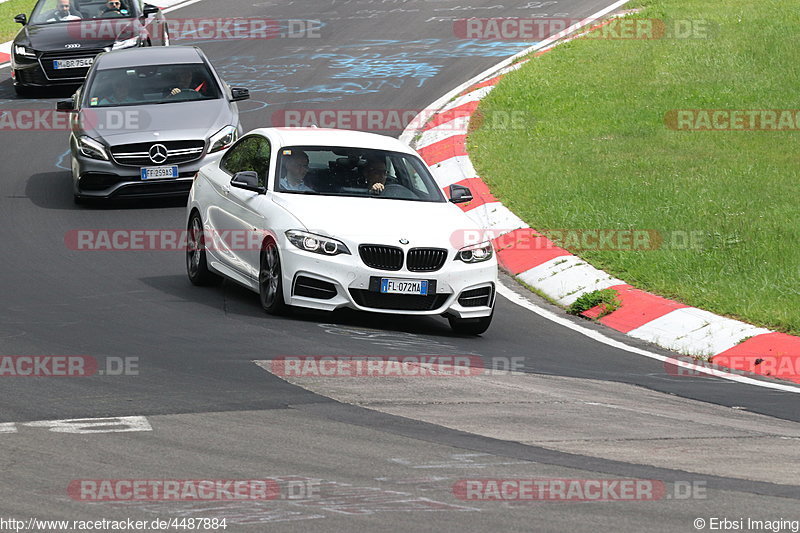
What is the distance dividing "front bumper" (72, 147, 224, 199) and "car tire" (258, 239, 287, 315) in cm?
513

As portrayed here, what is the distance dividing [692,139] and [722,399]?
9731 mm

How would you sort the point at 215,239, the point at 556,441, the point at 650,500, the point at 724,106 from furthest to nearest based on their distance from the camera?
the point at 724,106, the point at 215,239, the point at 556,441, the point at 650,500

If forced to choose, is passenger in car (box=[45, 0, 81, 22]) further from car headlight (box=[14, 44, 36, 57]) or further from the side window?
the side window

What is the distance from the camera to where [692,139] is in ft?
62.8

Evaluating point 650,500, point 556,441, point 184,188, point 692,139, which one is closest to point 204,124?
point 184,188

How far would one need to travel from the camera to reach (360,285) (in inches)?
452

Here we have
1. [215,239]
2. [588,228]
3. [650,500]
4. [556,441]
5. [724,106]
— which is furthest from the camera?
[724,106]

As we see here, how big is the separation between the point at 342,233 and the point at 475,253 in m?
1.20

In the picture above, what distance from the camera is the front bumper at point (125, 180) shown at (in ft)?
55.4

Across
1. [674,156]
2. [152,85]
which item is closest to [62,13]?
[152,85]

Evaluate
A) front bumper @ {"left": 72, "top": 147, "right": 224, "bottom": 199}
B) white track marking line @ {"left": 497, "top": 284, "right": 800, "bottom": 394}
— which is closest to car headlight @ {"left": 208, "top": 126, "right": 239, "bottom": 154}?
front bumper @ {"left": 72, "top": 147, "right": 224, "bottom": 199}

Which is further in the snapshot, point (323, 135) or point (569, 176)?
point (569, 176)

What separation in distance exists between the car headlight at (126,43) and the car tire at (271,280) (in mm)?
12115

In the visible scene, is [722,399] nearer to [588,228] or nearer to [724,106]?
[588,228]
